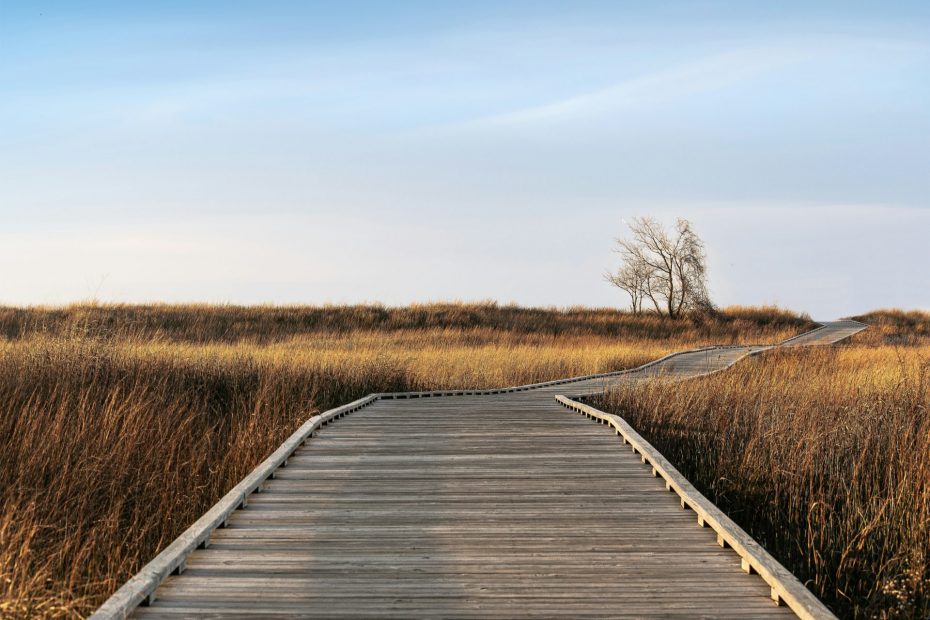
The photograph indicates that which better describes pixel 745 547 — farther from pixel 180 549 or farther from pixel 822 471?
pixel 180 549

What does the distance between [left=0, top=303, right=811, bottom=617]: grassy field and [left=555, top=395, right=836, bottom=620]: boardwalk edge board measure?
2974 millimetres

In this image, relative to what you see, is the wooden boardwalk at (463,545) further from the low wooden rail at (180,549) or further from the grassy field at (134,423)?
the grassy field at (134,423)

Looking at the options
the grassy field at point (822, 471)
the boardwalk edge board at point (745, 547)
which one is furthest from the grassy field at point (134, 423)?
the grassy field at point (822, 471)

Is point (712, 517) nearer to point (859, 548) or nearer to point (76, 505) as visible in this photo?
point (859, 548)

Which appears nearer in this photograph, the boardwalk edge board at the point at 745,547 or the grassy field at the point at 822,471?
the boardwalk edge board at the point at 745,547

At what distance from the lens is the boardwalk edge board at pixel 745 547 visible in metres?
3.21

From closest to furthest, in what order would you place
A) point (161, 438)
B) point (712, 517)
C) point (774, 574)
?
point (774, 574) < point (712, 517) < point (161, 438)

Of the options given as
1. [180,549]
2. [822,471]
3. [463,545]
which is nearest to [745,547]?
[463,545]

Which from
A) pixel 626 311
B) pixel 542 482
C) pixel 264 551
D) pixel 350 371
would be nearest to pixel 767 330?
pixel 626 311

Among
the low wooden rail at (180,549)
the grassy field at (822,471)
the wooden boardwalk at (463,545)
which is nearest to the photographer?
the low wooden rail at (180,549)

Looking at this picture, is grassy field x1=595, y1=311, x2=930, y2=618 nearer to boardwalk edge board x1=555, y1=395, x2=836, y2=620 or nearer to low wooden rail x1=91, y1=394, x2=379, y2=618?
boardwalk edge board x1=555, y1=395, x2=836, y2=620

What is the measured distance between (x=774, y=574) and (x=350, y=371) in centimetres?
891

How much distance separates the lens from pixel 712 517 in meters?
4.29

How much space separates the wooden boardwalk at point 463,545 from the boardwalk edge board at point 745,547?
31 millimetres
